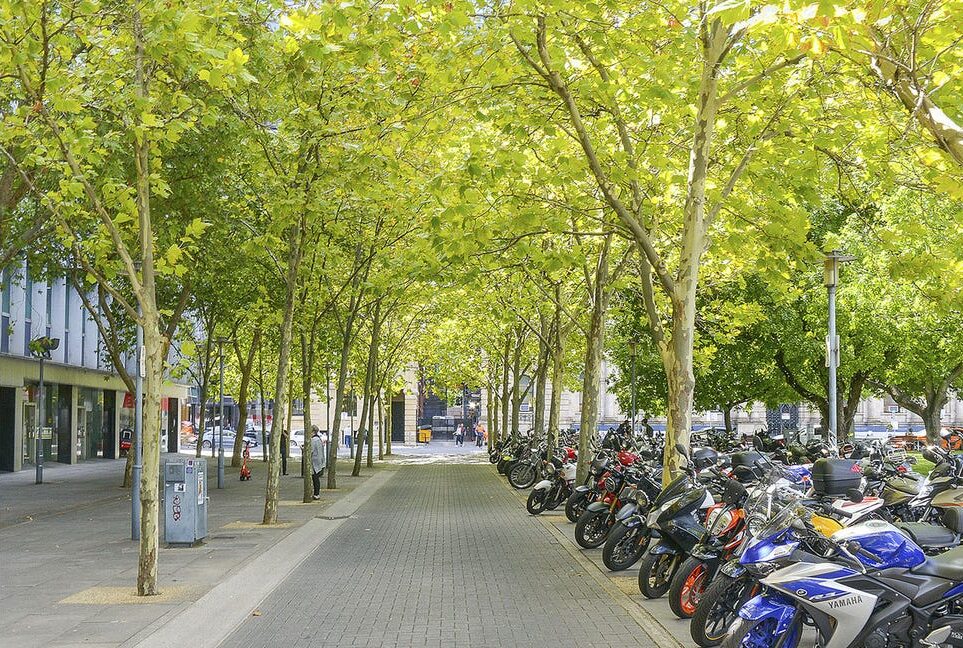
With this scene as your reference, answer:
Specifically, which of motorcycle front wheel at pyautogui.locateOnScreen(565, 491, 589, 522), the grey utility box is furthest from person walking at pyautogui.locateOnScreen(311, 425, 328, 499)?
the grey utility box

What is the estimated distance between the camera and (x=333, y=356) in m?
38.1

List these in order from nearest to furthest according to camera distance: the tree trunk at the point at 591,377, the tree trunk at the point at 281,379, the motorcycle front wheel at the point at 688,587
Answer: the motorcycle front wheel at the point at 688,587, the tree trunk at the point at 281,379, the tree trunk at the point at 591,377

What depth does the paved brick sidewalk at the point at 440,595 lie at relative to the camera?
27.5 ft

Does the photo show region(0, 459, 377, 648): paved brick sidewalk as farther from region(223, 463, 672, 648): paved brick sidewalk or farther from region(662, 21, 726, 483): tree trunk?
region(662, 21, 726, 483): tree trunk

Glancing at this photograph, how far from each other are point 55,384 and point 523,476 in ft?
63.2

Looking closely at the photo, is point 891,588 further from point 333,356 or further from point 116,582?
point 333,356

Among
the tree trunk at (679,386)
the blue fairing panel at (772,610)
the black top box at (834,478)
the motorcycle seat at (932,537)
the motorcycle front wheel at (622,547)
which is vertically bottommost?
the motorcycle front wheel at (622,547)

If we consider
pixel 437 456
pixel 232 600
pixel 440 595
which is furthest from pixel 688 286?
pixel 437 456

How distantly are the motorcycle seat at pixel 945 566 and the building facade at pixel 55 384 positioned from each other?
2375 centimetres

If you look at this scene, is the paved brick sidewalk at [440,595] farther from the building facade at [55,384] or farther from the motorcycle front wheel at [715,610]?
the building facade at [55,384]

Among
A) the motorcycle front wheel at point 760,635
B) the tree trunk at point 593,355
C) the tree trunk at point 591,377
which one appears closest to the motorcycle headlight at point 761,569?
the motorcycle front wheel at point 760,635

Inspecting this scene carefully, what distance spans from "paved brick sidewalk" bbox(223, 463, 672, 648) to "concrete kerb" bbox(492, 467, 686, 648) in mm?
78

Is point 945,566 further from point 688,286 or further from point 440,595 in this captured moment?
point 688,286

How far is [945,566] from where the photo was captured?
6.15 meters
